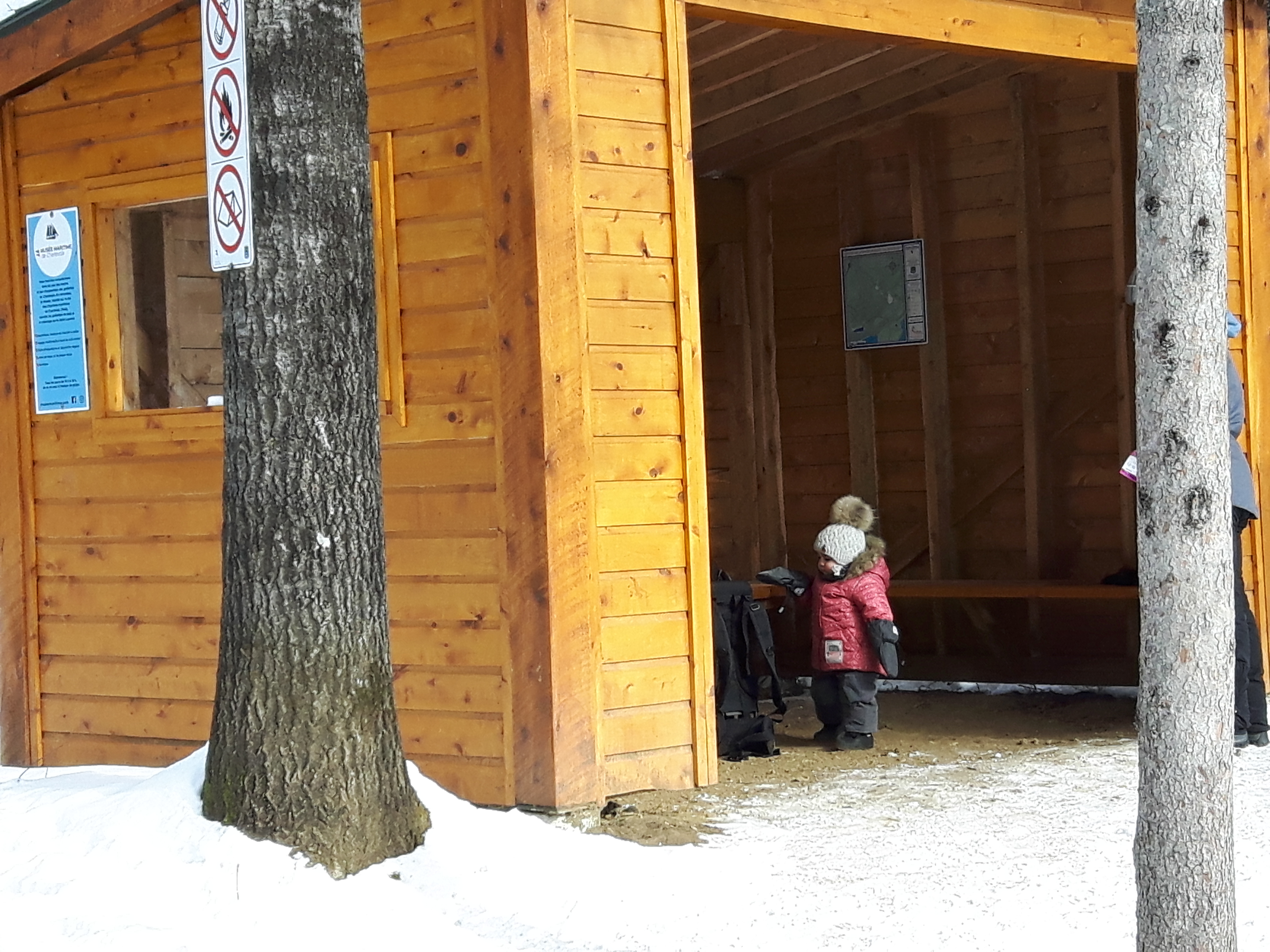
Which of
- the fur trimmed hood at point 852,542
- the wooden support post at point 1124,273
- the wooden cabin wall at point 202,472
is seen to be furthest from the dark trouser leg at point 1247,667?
the wooden cabin wall at point 202,472

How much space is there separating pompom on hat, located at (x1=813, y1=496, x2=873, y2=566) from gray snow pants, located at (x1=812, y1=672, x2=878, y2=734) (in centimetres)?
54

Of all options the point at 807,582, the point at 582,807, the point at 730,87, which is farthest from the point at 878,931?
the point at 730,87

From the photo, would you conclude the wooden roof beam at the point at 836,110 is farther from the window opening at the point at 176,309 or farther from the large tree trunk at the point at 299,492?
the large tree trunk at the point at 299,492

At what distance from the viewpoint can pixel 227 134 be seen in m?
5.01

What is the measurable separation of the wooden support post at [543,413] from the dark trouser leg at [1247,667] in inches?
113

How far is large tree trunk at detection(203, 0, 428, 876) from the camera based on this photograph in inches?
197

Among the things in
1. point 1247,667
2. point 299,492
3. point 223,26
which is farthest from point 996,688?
point 223,26

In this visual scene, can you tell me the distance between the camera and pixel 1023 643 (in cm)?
1042

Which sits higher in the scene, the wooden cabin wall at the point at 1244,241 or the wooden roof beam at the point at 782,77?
the wooden roof beam at the point at 782,77

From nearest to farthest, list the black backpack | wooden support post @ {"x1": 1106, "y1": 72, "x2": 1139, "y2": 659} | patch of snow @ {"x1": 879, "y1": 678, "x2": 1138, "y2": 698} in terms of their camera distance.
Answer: the black backpack < patch of snow @ {"x1": 879, "y1": 678, "x2": 1138, "y2": 698} < wooden support post @ {"x1": 1106, "y1": 72, "x2": 1139, "y2": 659}

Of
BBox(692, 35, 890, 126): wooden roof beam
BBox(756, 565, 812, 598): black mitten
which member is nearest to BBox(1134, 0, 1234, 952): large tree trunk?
BBox(756, 565, 812, 598): black mitten

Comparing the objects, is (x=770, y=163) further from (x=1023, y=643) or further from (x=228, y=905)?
(x=228, y=905)

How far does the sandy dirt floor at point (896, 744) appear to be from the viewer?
237 inches

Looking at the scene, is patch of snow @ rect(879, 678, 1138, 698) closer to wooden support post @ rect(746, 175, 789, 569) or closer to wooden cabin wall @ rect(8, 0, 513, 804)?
wooden support post @ rect(746, 175, 789, 569)
